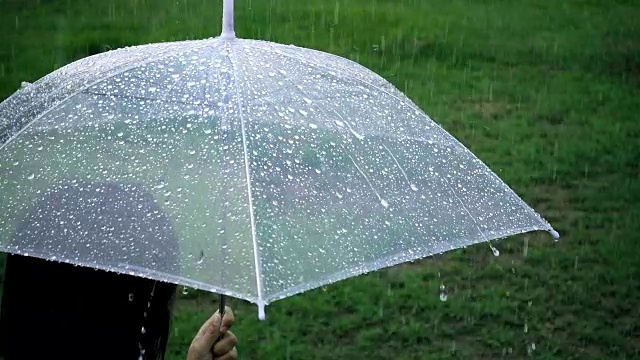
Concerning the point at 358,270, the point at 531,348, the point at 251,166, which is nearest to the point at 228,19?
the point at 251,166

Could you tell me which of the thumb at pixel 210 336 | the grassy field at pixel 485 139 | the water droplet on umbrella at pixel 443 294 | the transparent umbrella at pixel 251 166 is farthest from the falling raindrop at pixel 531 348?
the thumb at pixel 210 336

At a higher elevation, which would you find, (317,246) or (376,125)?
(376,125)

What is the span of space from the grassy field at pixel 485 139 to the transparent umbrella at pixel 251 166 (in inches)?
97.2

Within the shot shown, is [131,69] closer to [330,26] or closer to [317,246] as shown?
[317,246]

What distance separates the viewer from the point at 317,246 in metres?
2.07

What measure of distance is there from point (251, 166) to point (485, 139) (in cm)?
571

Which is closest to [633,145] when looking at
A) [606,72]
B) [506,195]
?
[606,72]

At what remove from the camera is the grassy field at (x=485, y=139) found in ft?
16.4

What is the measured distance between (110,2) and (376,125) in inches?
374

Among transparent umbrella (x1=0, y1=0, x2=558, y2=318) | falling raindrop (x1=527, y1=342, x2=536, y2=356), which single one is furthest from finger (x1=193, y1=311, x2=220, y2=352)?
falling raindrop (x1=527, y1=342, x2=536, y2=356)

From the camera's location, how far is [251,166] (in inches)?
83.7

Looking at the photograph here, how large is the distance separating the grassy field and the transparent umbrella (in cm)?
247

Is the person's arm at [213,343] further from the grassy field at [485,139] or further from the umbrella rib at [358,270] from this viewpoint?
the grassy field at [485,139]

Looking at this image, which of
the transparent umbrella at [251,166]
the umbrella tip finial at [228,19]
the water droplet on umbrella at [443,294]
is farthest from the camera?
the water droplet on umbrella at [443,294]
